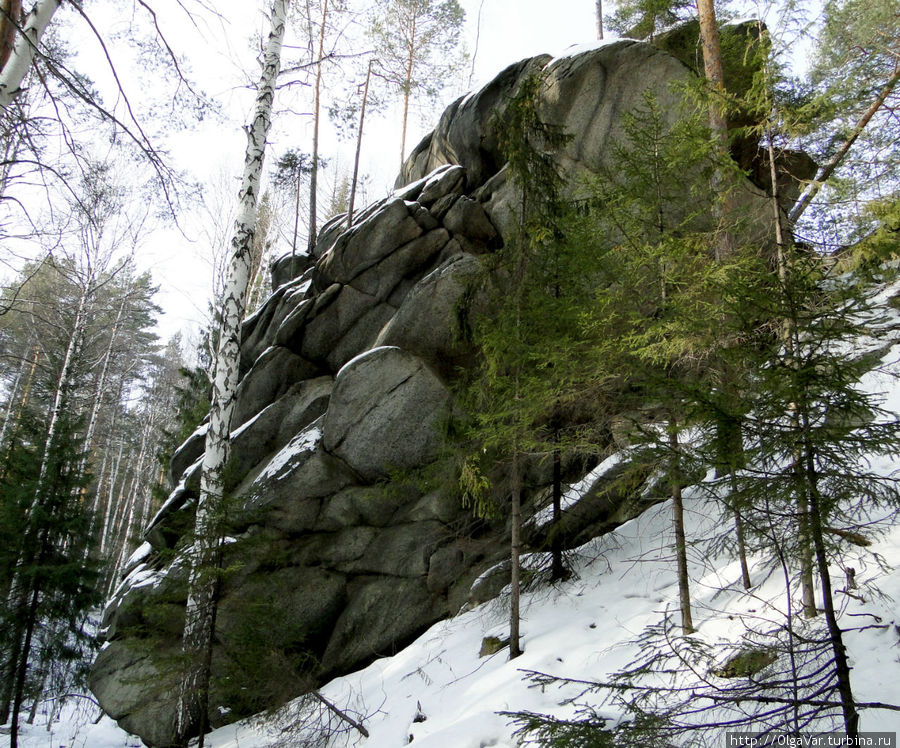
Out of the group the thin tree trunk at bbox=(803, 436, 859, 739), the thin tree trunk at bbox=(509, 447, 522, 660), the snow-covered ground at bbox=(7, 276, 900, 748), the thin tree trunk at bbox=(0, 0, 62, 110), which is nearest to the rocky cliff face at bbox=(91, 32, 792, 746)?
A: the snow-covered ground at bbox=(7, 276, 900, 748)

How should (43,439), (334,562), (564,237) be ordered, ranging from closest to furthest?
(564,237) → (334,562) → (43,439)

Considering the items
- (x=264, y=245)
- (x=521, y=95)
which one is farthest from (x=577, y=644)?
(x=264, y=245)

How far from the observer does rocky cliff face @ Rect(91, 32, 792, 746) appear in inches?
372

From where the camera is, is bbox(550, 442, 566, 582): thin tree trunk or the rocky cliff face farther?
the rocky cliff face

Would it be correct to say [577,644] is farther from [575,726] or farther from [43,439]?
[43,439]

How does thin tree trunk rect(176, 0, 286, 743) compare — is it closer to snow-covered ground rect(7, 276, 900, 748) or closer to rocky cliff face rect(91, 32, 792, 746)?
rocky cliff face rect(91, 32, 792, 746)

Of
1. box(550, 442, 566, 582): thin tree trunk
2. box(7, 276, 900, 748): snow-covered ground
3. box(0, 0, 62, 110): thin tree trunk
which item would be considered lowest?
box(7, 276, 900, 748): snow-covered ground

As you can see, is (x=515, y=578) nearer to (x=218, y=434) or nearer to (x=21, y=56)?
(x=218, y=434)

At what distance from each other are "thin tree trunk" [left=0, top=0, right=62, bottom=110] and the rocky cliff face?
237 inches

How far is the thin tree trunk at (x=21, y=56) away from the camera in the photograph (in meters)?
3.86

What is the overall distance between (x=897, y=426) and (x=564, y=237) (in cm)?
569

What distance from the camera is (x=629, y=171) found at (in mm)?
7160

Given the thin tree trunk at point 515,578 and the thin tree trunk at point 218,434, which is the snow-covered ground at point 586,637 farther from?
the thin tree trunk at point 218,434

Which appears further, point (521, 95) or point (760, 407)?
point (521, 95)
